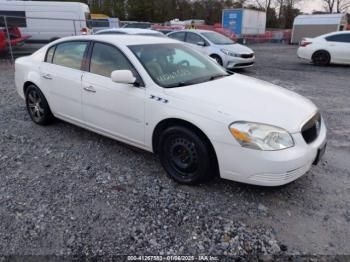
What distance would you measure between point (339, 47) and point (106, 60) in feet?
39.2

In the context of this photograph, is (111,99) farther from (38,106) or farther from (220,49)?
(220,49)

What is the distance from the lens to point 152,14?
151 feet

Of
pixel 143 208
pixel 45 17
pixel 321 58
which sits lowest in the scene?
pixel 143 208

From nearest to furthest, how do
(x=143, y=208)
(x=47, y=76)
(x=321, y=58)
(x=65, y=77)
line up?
(x=143, y=208), (x=65, y=77), (x=47, y=76), (x=321, y=58)

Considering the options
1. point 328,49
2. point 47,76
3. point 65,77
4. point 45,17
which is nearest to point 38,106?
point 47,76

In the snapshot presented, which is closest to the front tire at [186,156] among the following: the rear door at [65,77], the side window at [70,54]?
the rear door at [65,77]

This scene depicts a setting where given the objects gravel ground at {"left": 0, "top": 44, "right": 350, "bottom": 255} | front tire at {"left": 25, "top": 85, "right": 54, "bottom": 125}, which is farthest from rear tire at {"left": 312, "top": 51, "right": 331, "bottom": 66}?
front tire at {"left": 25, "top": 85, "right": 54, "bottom": 125}

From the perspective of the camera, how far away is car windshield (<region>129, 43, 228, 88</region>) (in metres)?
3.54

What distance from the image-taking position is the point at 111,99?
3.70 m

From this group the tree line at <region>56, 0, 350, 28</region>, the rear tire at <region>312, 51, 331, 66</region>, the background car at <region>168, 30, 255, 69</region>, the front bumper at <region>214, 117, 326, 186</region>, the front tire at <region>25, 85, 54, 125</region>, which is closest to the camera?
the front bumper at <region>214, 117, 326, 186</region>

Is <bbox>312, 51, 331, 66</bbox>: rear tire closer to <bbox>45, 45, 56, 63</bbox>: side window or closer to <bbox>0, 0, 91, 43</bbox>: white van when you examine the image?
<bbox>0, 0, 91, 43</bbox>: white van

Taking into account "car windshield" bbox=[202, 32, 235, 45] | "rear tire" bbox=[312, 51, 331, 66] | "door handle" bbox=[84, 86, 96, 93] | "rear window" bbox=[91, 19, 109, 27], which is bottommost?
"rear tire" bbox=[312, 51, 331, 66]

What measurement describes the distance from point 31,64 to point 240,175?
149 inches

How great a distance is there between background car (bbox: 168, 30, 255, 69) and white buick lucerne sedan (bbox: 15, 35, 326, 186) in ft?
21.8
